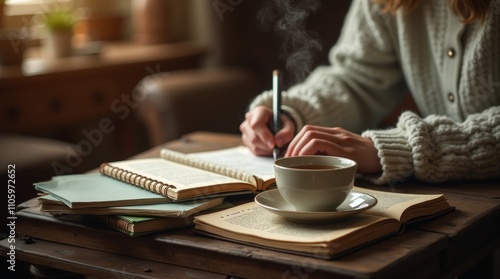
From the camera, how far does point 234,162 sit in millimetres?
1223

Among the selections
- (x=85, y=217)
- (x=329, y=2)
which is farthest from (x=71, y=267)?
(x=329, y=2)

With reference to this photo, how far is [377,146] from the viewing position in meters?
1.11

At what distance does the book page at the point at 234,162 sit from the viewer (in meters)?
1.09

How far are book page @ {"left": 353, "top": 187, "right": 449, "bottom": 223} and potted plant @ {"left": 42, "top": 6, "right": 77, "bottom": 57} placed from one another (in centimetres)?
179

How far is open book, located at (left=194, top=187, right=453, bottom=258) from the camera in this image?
82 cm

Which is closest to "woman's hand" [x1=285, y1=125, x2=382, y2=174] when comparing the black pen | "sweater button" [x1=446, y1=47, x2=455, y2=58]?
the black pen

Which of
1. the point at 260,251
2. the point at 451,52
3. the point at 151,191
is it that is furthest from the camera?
the point at 451,52

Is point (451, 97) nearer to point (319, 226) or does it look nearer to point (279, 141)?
point (279, 141)

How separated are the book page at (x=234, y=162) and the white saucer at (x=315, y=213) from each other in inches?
4.0

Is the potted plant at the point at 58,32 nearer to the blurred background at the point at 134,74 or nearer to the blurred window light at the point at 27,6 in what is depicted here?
the blurred background at the point at 134,74

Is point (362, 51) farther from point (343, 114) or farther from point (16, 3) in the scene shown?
point (16, 3)

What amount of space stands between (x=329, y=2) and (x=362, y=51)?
2.60 feet

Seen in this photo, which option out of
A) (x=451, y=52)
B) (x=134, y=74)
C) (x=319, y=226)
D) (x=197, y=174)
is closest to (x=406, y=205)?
(x=319, y=226)

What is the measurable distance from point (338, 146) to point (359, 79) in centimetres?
50
